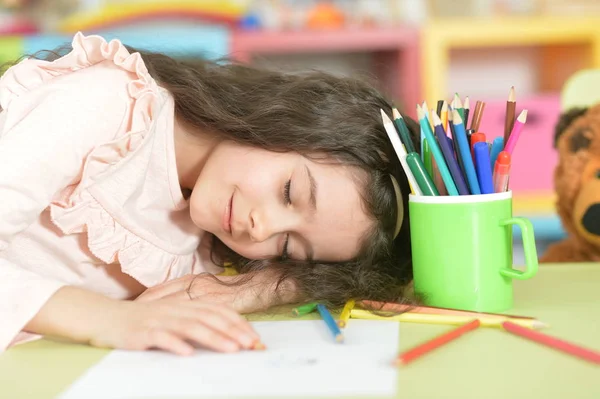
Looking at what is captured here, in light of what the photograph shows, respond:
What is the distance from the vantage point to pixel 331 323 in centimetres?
57

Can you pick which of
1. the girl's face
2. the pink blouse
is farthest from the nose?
the pink blouse

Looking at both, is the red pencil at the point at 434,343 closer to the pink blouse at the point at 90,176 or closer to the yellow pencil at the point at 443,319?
the yellow pencil at the point at 443,319

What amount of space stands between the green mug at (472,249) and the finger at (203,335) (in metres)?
0.22

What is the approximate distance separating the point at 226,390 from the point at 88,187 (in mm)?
364

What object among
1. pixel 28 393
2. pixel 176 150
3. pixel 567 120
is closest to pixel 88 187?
pixel 176 150

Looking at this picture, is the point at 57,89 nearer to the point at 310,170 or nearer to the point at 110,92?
the point at 110,92

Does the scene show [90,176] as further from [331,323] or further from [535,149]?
[535,149]

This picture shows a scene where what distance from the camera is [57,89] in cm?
70

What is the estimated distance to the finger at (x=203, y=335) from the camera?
1.70 feet

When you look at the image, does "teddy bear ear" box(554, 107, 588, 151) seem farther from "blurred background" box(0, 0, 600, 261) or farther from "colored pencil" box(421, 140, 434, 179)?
"blurred background" box(0, 0, 600, 261)

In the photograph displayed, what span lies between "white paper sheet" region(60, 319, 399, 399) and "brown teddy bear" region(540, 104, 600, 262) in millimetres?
410

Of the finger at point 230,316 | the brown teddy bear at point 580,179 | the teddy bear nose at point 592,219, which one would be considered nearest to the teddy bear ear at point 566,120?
the brown teddy bear at point 580,179

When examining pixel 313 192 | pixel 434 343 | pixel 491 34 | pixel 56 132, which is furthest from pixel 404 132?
pixel 491 34

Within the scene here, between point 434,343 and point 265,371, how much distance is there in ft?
0.44
